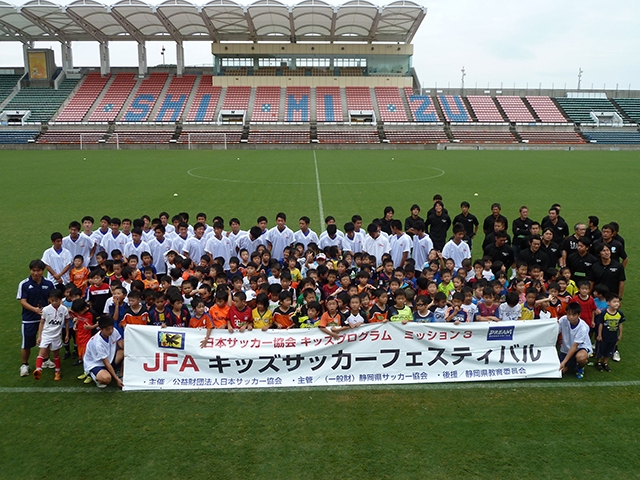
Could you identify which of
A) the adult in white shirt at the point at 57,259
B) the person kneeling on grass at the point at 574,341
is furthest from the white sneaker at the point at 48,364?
the person kneeling on grass at the point at 574,341

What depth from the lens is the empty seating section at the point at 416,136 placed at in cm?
4603

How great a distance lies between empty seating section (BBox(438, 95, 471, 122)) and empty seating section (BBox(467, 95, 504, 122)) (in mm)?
1118

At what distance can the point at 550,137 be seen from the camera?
153 feet

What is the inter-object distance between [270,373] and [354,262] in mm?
3093

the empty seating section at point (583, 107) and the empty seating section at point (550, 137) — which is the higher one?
the empty seating section at point (583, 107)

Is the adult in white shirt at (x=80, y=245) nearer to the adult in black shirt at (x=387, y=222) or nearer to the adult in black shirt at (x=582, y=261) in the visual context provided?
the adult in black shirt at (x=387, y=222)

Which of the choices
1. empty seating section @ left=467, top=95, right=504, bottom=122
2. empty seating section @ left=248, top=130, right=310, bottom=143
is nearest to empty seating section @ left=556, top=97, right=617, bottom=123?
empty seating section @ left=467, top=95, right=504, bottom=122

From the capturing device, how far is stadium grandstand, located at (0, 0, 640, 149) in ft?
143

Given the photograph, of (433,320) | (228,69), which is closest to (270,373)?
(433,320)

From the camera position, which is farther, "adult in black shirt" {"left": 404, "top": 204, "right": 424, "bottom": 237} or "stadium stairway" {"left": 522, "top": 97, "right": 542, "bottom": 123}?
"stadium stairway" {"left": 522, "top": 97, "right": 542, "bottom": 123}

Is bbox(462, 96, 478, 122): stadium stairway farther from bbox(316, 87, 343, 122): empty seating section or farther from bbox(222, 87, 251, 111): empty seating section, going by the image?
bbox(222, 87, 251, 111): empty seating section

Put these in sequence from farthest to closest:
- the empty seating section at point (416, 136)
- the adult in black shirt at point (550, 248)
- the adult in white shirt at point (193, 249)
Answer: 1. the empty seating section at point (416, 136)
2. the adult in white shirt at point (193, 249)
3. the adult in black shirt at point (550, 248)

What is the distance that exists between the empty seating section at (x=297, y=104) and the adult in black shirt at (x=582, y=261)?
43951 mm

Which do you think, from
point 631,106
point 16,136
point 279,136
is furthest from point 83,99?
point 631,106
